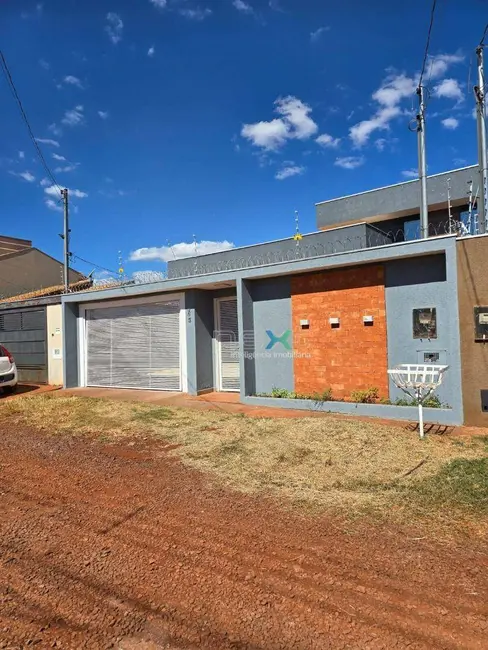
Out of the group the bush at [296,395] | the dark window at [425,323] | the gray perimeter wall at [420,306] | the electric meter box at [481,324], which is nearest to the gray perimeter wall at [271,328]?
the bush at [296,395]

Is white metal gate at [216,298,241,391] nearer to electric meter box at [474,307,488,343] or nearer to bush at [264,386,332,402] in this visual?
bush at [264,386,332,402]

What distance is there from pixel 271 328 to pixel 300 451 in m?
4.20

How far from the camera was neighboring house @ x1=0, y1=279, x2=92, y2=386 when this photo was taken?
44.0ft

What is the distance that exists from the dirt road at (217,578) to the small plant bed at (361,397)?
4279 millimetres

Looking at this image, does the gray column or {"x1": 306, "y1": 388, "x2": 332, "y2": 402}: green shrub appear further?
the gray column

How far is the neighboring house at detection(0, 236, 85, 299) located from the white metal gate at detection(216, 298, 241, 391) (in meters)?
17.2

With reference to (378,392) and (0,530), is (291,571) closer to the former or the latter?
(0,530)

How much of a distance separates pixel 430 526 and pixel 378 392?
4.58 meters

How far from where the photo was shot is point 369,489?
4207 mm

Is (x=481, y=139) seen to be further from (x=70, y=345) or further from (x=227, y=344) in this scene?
(x=70, y=345)

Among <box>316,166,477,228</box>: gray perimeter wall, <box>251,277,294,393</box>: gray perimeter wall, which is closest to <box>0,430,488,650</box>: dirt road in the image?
<box>251,277,294,393</box>: gray perimeter wall

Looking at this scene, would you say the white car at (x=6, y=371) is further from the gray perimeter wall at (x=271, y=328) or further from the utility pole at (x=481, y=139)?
the utility pole at (x=481, y=139)

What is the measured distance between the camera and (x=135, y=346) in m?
12.1

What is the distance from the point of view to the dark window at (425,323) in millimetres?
7289
